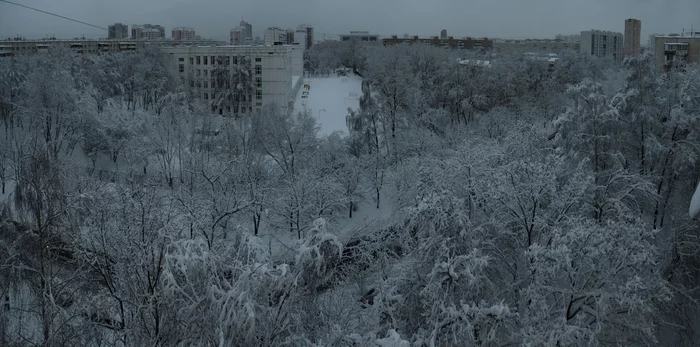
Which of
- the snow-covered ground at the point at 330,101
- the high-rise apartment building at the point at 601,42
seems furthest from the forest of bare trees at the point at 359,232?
the high-rise apartment building at the point at 601,42

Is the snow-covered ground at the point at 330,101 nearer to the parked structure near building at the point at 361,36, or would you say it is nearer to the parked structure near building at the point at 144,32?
the parked structure near building at the point at 144,32

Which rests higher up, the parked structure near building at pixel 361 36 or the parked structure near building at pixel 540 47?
the parked structure near building at pixel 361 36

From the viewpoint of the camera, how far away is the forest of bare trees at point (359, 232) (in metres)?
7.70

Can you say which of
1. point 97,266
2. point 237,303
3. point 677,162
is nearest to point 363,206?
point 677,162

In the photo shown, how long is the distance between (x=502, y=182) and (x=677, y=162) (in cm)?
680

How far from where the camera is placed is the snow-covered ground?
38.2 metres

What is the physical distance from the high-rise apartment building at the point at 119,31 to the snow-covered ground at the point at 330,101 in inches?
1617

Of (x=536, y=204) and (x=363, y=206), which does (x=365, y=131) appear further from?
(x=536, y=204)

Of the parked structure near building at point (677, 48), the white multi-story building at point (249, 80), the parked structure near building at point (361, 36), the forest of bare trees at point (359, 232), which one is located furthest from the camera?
the parked structure near building at point (361, 36)

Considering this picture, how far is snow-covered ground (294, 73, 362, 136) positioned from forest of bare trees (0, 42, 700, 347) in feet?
27.6

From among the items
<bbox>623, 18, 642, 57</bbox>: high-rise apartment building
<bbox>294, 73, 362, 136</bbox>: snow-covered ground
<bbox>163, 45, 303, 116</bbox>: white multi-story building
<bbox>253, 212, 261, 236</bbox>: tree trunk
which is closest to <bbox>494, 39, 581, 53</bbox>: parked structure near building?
<bbox>623, 18, 642, 57</bbox>: high-rise apartment building

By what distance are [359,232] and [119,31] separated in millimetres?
88693

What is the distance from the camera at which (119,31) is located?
96.0 m

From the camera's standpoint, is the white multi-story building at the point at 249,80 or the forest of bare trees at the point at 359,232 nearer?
the forest of bare trees at the point at 359,232
